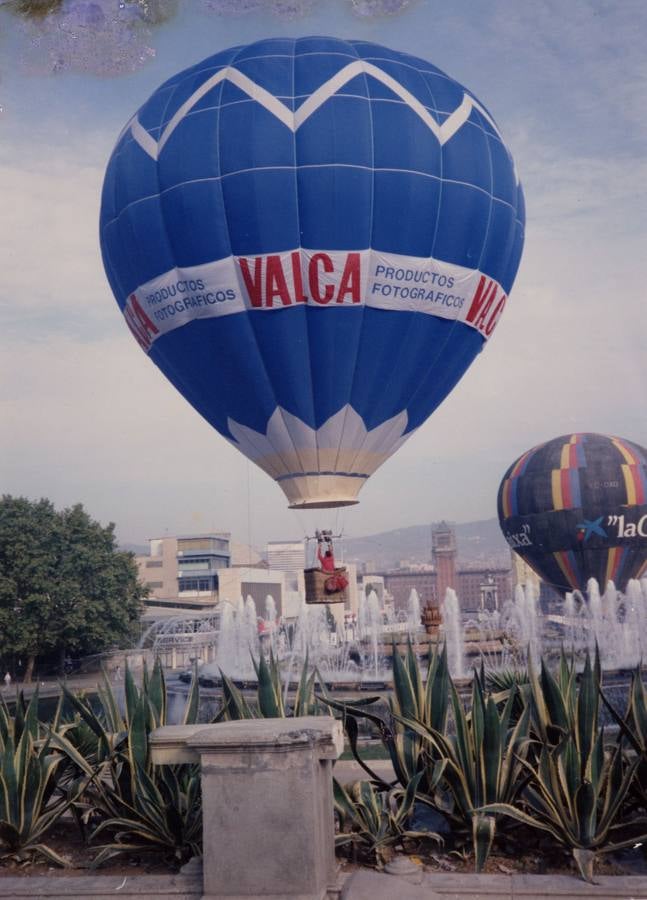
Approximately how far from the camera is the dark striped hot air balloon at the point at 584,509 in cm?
5572

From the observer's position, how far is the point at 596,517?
55719 mm

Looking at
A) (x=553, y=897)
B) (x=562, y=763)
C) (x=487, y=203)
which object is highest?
(x=487, y=203)

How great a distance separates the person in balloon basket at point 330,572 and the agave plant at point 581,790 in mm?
15218

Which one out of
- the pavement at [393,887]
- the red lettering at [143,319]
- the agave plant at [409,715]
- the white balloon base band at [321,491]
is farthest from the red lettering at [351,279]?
the pavement at [393,887]

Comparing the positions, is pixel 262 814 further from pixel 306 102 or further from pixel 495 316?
pixel 495 316

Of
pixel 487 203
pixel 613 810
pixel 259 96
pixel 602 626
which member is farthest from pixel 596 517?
pixel 613 810

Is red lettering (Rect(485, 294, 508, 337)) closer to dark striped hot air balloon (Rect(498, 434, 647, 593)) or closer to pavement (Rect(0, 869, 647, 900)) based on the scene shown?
pavement (Rect(0, 869, 647, 900))

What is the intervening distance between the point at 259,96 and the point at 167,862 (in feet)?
58.1

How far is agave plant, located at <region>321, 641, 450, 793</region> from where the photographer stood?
8117mm

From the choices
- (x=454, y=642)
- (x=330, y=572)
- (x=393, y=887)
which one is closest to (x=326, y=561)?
(x=330, y=572)

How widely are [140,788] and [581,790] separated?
3411mm

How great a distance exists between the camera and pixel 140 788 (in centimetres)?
777

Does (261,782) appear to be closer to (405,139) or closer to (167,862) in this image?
(167,862)

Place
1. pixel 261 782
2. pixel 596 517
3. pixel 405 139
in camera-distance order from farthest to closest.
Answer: pixel 596 517
pixel 405 139
pixel 261 782
